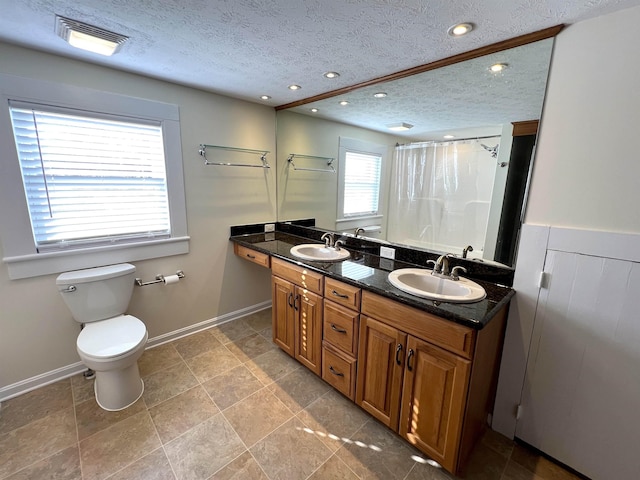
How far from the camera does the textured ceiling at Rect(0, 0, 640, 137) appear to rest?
1138 millimetres

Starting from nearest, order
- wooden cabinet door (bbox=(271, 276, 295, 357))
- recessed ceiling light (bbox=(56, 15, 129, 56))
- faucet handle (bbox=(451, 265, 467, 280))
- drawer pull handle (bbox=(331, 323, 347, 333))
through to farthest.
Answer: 1. recessed ceiling light (bbox=(56, 15, 129, 56))
2. faucet handle (bbox=(451, 265, 467, 280))
3. drawer pull handle (bbox=(331, 323, 347, 333))
4. wooden cabinet door (bbox=(271, 276, 295, 357))

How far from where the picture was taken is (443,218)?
2.12 meters

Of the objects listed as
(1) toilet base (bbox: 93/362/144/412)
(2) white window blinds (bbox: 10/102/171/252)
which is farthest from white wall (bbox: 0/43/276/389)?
(1) toilet base (bbox: 93/362/144/412)

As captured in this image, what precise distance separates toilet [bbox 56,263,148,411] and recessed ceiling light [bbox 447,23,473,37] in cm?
237

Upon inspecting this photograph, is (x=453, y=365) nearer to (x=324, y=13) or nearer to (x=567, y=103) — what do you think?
(x=567, y=103)

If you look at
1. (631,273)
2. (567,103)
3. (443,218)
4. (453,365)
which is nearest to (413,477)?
(453,365)

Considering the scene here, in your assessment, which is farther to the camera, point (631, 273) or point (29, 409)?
point (29, 409)

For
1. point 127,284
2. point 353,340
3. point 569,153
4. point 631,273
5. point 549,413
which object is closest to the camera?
point 631,273

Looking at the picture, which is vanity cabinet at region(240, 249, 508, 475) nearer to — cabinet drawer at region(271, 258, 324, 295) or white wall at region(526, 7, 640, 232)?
cabinet drawer at region(271, 258, 324, 295)

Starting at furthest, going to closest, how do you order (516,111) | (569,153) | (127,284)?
(127,284) → (516,111) → (569,153)

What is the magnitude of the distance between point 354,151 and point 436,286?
60.6 inches

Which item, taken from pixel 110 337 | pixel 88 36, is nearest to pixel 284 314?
pixel 110 337

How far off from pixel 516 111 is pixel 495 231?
0.68m

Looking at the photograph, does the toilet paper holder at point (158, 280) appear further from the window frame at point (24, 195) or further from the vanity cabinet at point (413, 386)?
the vanity cabinet at point (413, 386)
